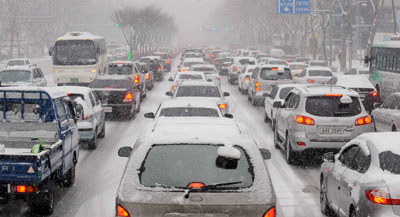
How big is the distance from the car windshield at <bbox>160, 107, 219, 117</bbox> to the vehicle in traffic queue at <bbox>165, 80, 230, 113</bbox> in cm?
447

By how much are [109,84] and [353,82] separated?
9042 millimetres

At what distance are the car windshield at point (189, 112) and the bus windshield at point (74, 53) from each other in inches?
828

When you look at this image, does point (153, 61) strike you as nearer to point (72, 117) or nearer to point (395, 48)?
point (395, 48)

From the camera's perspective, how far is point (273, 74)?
26.6m

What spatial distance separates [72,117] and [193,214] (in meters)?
7.05

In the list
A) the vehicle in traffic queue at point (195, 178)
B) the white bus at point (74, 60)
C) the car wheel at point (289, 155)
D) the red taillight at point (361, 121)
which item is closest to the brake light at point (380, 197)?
the vehicle in traffic queue at point (195, 178)

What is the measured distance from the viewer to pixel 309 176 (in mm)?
12711

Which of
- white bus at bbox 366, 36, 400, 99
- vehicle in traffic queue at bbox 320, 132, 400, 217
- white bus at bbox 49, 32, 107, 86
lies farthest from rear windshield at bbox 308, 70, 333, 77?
vehicle in traffic queue at bbox 320, 132, 400, 217

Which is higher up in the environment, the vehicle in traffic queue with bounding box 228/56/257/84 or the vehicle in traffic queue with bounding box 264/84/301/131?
the vehicle in traffic queue with bounding box 264/84/301/131

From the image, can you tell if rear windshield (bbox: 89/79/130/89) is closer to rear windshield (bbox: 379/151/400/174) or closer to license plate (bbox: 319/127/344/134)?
license plate (bbox: 319/127/344/134)

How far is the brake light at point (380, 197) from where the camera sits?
658 cm

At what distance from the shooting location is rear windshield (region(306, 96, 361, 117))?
13.4m

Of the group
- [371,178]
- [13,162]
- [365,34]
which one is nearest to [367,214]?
[371,178]

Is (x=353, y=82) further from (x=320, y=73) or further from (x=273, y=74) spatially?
(x=320, y=73)
